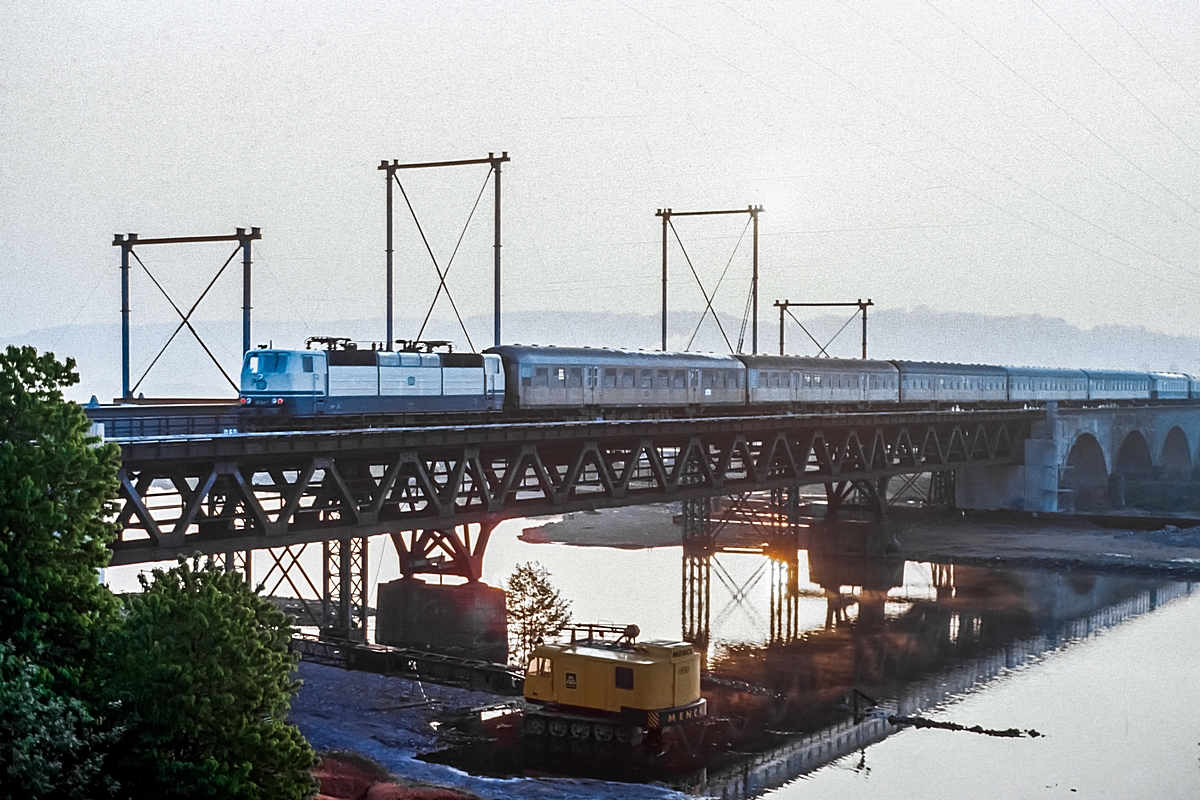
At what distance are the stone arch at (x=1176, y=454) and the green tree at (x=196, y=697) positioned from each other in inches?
5465

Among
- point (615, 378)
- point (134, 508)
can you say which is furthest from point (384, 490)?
point (615, 378)

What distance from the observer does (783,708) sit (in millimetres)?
46125

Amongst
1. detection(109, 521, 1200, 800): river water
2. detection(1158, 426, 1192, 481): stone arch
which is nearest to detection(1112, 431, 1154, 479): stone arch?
detection(1158, 426, 1192, 481): stone arch

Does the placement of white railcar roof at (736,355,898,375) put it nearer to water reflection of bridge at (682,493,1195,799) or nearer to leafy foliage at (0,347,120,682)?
water reflection of bridge at (682,493,1195,799)

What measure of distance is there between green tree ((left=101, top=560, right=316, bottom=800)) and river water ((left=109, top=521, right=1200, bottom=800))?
563 inches

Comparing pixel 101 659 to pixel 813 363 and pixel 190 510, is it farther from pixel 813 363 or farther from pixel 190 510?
pixel 813 363

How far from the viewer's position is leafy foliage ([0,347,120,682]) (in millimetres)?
22000

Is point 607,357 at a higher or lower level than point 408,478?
higher

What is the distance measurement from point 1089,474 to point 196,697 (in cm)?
11752

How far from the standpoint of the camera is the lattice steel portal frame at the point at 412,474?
3500 cm

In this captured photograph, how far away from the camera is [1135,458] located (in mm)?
144125

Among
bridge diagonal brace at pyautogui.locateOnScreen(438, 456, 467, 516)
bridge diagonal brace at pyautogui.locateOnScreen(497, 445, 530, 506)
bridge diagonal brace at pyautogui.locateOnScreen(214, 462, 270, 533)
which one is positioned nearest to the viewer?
bridge diagonal brace at pyautogui.locateOnScreen(214, 462, 270, 533)

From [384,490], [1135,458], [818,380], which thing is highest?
[818,380]

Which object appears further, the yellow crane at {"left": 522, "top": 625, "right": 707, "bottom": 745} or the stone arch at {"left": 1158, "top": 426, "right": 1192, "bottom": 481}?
the stone arch at {"left": 1158, "top": 426, "right": 1192, "bottom": 481}
